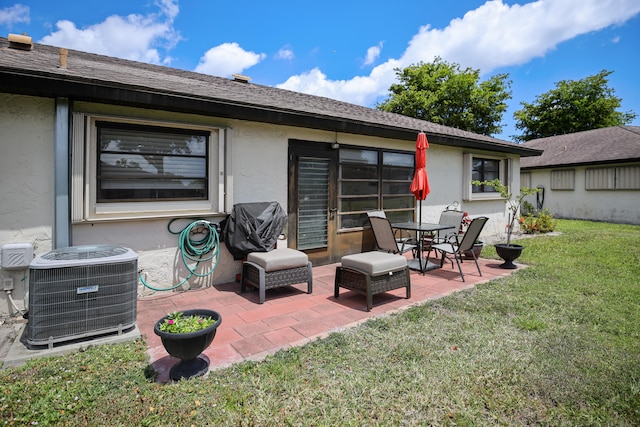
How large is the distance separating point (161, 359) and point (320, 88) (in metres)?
28.5

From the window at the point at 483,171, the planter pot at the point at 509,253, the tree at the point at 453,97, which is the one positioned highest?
the tree at the point at 453,97

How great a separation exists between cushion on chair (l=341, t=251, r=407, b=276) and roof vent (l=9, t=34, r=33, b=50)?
18.3 ft

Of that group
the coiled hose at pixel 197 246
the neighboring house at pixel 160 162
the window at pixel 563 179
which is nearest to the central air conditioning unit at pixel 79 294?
the neighboring house at pixel 160 162

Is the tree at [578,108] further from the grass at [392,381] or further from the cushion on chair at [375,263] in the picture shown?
the cushion on chair at [375,263]

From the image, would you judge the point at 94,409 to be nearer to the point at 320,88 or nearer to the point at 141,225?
the point at 141,225

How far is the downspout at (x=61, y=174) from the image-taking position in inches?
143

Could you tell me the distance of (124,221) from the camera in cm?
416

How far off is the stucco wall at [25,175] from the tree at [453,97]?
83.3 feet

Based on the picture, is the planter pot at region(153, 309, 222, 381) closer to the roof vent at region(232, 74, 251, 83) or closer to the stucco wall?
the stucco wall

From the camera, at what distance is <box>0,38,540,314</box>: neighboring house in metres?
3.58

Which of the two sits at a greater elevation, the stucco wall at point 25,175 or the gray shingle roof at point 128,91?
the gray shingle roof at point 128,91

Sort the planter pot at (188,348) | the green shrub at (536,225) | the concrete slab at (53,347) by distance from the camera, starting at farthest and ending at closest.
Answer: the green shrub at (536,225) < the concrete slab at (53,347) < the planter pot at (188,348)

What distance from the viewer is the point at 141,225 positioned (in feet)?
14.1

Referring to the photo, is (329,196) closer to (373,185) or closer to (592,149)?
(373,185)
